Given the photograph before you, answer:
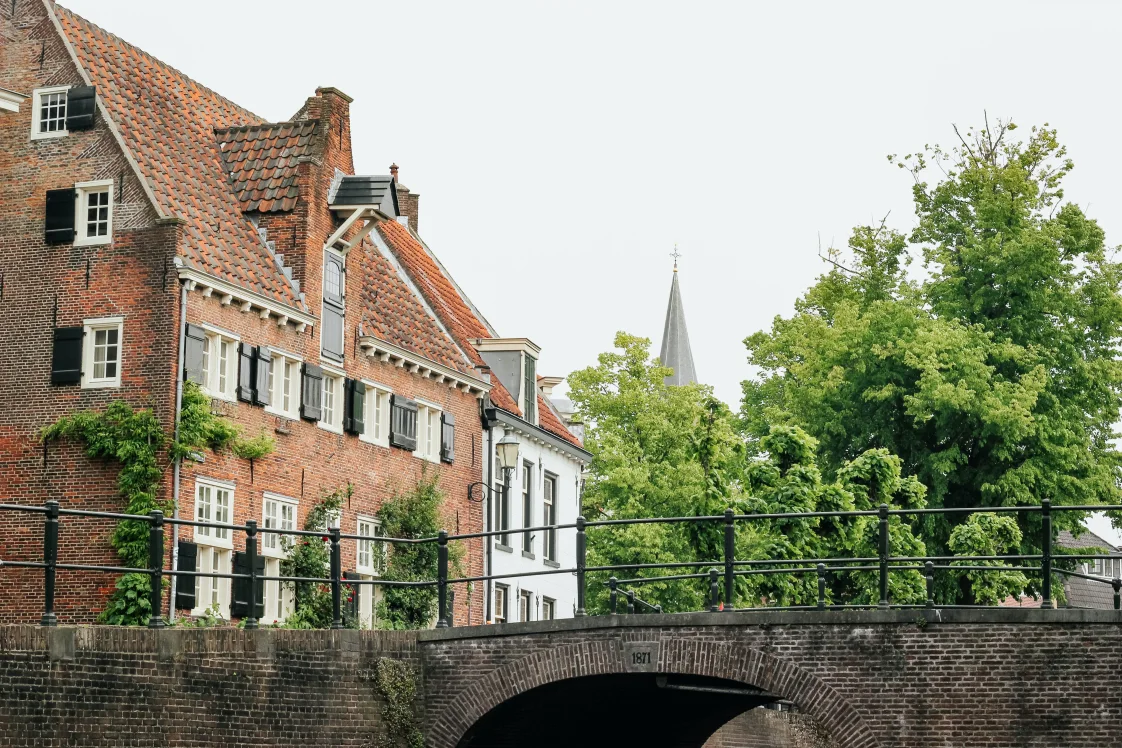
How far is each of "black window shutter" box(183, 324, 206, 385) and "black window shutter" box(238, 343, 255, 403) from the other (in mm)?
921

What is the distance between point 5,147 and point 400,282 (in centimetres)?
878

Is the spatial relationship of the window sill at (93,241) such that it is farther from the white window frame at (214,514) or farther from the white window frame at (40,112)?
the white window frame at (214,514)

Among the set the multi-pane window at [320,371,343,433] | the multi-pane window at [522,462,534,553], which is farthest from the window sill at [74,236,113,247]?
the multi-pane window at [522,462,534,553]

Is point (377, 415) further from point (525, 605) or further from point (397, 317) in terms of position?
point (525, 605)

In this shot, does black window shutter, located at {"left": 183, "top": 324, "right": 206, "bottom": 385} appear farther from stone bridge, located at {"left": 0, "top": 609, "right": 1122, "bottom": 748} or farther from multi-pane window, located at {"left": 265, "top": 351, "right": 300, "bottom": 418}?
stone bridge, located at {"left": 0, "top": 609, "right": 1122, "bottom": 748}

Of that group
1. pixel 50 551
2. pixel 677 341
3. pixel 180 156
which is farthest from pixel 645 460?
pixel 677 341

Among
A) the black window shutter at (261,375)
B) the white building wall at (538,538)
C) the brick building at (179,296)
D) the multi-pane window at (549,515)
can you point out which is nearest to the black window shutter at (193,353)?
the brick building at (179,296)

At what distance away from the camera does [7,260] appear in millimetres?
26172

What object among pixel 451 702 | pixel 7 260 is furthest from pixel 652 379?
pixel 451 702

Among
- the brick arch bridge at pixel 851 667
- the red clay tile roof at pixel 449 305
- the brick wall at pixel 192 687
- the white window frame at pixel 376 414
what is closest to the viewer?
the brick wall at pixel 192 687

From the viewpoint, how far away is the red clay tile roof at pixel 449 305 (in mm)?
34156

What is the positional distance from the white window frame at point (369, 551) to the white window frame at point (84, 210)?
6.44m

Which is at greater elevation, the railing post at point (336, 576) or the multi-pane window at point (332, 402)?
the multi-pane window at point (332, 402)

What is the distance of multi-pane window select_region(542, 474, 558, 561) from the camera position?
1455 inches
